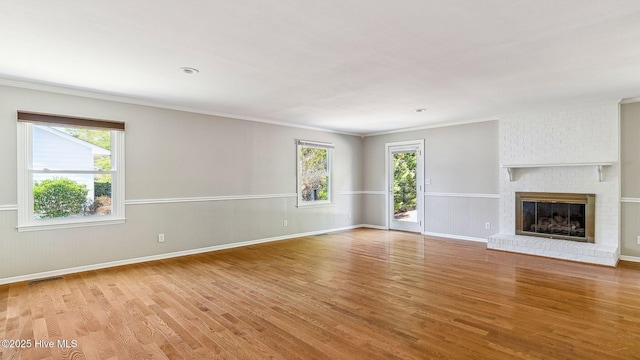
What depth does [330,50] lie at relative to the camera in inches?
115

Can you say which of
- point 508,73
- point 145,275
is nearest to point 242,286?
point 145,275

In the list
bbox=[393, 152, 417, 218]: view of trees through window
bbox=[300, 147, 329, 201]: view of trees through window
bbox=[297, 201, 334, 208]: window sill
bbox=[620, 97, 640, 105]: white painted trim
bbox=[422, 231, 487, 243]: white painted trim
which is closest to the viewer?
bbox=[620, 97, 640, 105]: white painted trim

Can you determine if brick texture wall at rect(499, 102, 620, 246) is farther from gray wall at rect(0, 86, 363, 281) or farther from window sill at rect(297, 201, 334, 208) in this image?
gray wall at rect(0, 86, 363, 281)

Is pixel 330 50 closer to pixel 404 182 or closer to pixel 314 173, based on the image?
pixel 314 173

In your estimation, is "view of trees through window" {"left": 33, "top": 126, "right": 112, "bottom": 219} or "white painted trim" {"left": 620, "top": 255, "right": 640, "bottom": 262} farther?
"white painted trim" {"left": 620, "top": 255, "right": 640, "bottom": 262}

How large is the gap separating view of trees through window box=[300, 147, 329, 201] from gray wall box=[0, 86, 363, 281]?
30 centimetres

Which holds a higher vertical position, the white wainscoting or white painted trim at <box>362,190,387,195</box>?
white painted trim at <box>362,190,387,195</box>

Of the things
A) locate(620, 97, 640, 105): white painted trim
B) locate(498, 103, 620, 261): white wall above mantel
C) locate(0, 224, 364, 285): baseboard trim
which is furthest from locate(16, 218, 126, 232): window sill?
locate(620, 97, 640, 105): white painted trim

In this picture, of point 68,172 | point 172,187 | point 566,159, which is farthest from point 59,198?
point 566,159

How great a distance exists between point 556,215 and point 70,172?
731cm

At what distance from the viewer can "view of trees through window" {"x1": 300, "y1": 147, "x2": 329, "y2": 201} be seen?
701 centimetres

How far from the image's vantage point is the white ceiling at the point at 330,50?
2.20 metres

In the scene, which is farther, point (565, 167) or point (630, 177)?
point (565, 167)

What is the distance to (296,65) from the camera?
329cm
